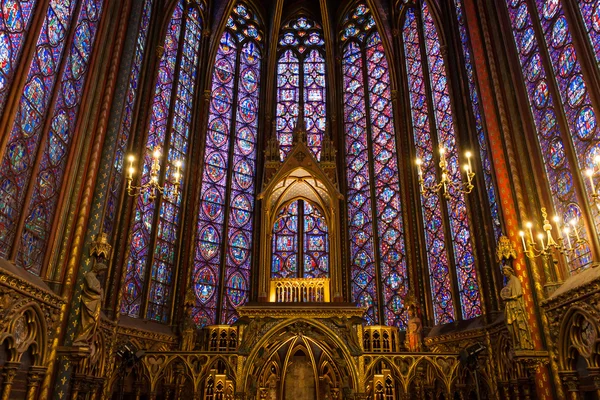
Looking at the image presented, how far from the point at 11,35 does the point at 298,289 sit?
366 inches

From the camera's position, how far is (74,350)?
35.1 feet

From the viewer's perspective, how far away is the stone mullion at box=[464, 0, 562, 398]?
11078 millimetres

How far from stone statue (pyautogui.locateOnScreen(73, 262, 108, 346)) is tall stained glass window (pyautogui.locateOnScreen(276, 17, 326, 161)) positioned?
1074 cm

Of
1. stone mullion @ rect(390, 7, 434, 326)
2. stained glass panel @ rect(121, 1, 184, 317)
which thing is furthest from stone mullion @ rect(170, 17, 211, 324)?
stone mullion @ rect(390, 7, 434, 326)

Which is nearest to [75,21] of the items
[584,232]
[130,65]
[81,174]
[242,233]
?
[130,65]

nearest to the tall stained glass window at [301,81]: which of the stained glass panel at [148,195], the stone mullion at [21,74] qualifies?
the stained glass panel at [148,195]

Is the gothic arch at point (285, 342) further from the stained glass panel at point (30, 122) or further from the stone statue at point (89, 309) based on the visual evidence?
the stained glass panel at point (30, 122)

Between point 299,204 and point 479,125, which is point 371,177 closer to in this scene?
point 299,204

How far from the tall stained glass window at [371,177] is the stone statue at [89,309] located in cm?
955

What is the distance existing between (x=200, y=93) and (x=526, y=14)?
1178 centimetres

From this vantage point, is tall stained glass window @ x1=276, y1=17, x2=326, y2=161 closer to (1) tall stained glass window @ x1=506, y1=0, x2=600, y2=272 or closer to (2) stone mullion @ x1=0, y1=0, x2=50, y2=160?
(1) tall stained glass window @ x1=506, y1=0, x2=600, y2=272

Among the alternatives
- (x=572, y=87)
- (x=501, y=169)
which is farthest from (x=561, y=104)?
(x=501, y=169)

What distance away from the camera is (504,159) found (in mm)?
12609

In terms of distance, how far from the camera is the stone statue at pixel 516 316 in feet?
35.7
